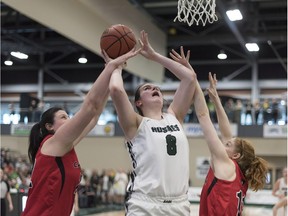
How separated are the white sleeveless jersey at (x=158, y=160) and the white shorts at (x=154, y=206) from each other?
0.03 meters

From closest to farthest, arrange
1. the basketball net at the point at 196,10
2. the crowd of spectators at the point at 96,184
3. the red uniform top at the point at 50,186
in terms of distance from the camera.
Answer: the red uniform top at the point at 50,186 < the basketball net at the point at 196,10 < the crowd of spectators at the point at 96,184

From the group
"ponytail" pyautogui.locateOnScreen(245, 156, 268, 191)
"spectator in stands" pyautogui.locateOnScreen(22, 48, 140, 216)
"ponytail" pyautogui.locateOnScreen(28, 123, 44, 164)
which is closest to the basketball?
"spectator in stands" pyautogui.locateOnScreen(22, 48, 140, 216)

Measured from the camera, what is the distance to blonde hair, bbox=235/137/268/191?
3639 mm

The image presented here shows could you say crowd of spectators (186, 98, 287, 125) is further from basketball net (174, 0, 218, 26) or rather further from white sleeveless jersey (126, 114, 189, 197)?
white sleeveless jersey (126, 114, 189, 197)

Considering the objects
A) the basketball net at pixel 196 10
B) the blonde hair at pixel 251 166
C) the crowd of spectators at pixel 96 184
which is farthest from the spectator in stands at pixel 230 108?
the blonde hair at pixel 251 166

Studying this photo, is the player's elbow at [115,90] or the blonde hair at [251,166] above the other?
the player's elbow at [115,90]

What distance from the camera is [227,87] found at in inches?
938

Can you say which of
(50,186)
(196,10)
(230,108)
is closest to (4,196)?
(196,10)

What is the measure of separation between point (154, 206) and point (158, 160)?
0.29m

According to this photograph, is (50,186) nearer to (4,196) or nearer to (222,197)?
(222,197)

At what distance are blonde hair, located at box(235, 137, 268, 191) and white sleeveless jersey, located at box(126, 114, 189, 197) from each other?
2.33ft

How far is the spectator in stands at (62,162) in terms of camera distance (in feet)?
10.0

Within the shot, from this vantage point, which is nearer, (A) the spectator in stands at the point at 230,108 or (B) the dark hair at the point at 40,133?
(B) the dark hair at the point at 40,133

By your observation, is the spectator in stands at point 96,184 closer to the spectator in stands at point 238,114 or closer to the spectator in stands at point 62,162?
the spectator in stands at point 238,114
